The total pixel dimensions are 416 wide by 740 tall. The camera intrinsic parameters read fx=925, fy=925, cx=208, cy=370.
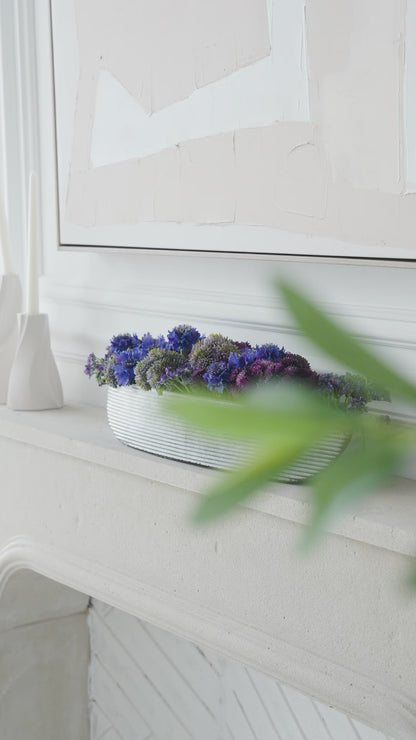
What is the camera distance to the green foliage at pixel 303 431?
9 centimetres

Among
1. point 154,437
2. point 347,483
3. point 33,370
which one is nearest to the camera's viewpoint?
point 347,483

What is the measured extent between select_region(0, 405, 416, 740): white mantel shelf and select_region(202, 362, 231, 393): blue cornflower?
4.5 inches

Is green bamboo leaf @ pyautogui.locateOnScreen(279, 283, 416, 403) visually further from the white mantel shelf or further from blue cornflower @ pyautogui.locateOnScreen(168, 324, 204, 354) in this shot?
blue cornflower @ pyautogui.locateOnScreen(168, 324, 204, 354)

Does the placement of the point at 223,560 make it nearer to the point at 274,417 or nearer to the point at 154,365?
the point at 154,365

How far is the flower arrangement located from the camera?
105 centimetres

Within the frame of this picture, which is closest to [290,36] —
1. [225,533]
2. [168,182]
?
[168,182]

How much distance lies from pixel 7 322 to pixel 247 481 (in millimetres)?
1605

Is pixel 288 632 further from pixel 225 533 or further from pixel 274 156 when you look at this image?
pixel 274 156

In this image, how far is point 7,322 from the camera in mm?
1653

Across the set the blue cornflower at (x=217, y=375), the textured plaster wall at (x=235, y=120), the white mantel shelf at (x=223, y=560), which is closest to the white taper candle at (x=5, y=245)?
the textured plaster wall at (x=235, y=120)

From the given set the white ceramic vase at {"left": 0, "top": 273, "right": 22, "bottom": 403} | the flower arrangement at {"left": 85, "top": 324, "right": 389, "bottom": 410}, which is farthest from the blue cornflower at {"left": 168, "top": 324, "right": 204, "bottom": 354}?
the white ceramic vase at {"left": 0, "top": 273, "right": 22, "bottom": 403}

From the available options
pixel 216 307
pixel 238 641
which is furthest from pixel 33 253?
pixel 238 641

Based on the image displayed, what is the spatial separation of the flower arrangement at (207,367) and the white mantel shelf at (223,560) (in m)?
0.11

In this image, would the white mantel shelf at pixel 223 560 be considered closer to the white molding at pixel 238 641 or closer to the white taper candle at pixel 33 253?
the white molding at pixel 238 641
